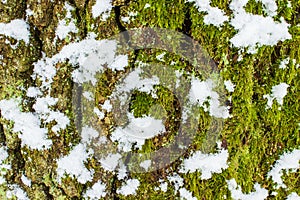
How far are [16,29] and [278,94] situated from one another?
900mm

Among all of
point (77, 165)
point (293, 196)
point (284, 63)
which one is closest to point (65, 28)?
point (77, 165)

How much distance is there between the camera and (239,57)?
1169 mm

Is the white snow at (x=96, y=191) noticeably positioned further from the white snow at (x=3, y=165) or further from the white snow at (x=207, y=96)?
the white snow at (x=207, y=96)

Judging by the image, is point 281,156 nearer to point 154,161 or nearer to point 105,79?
point 154,161

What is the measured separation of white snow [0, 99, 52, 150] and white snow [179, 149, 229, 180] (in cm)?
50

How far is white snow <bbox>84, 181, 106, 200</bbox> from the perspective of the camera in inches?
50.6

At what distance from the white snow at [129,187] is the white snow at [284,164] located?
0.47 m

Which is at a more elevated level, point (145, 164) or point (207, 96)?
point (207, 96)

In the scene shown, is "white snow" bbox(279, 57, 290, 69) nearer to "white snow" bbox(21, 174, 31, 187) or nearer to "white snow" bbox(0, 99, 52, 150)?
"white snow" bbox(0, 99, 52, 150)

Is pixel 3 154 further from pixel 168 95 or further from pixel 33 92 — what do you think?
pixel 168 95

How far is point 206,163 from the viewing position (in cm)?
125

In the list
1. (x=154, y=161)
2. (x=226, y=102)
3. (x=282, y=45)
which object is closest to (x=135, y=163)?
(x=154, y=161)

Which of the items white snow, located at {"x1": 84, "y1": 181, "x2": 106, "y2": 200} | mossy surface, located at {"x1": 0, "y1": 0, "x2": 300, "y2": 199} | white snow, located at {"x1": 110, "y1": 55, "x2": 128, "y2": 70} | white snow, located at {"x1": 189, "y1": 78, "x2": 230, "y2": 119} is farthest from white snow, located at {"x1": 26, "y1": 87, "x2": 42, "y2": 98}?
white snow, located at {"x1": 189, "y1": 78, "x2": 230, "y2": 119}

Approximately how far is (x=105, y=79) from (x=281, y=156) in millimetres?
662
